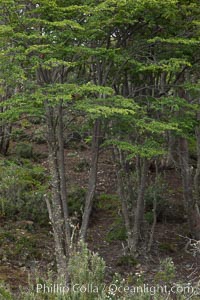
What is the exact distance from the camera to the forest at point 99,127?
Result: 617 cm

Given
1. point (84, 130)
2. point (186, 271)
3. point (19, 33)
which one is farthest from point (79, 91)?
point (186, 271)

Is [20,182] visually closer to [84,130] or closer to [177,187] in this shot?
[84,130]

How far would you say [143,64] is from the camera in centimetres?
729

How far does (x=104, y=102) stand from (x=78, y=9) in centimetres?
125

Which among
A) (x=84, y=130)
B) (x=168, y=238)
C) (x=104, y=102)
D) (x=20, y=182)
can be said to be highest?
(x=104, y=102)

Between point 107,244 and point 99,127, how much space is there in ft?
9.54

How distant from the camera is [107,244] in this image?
32.1 feet

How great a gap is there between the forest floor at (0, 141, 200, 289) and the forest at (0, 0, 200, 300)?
0.09 feet

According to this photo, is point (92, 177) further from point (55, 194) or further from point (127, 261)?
point (127, 261)

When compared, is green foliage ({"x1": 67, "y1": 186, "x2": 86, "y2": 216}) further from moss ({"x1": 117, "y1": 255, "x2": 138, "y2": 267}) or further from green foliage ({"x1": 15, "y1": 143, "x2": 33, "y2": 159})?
green foliage ({"x1": 15, "y1": 143, "x2": 33, "y2": 159})

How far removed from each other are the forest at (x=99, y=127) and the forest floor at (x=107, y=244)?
0.09 ft

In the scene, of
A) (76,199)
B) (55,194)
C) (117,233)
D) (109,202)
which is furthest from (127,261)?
(109,202)

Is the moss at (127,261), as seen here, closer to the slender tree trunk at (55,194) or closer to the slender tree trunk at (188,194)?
the slender tree trunk at (55,194)

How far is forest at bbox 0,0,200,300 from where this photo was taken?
20.2 ft
